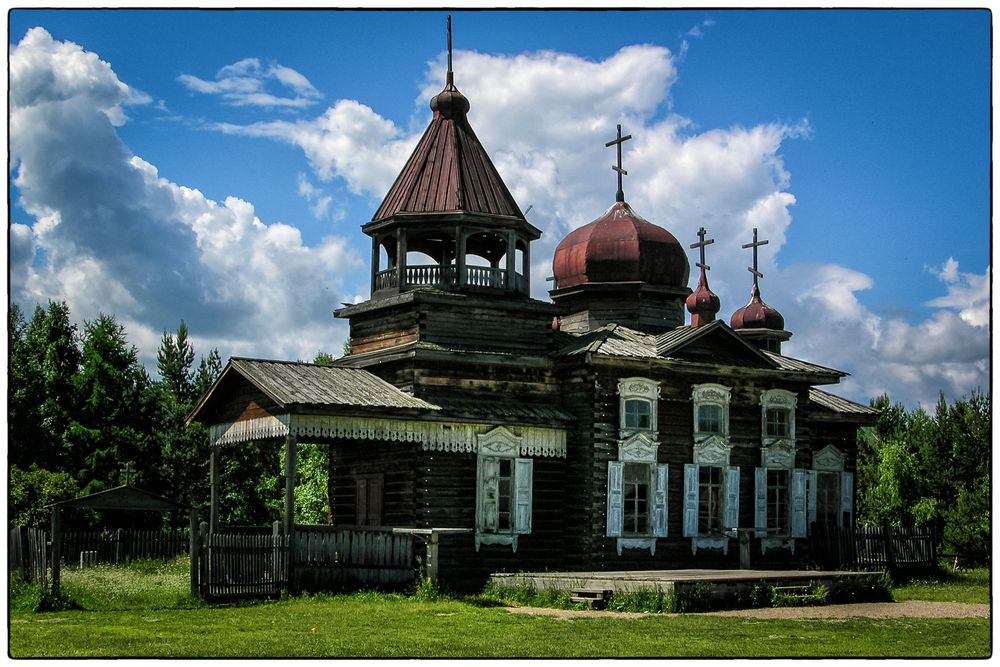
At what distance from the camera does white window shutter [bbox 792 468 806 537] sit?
33219 mm

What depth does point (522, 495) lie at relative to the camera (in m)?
29.5

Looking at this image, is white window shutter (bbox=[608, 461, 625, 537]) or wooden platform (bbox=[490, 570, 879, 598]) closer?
wooden platform (bbox=[490, 570, 879, 598])

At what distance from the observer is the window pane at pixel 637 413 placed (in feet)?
101

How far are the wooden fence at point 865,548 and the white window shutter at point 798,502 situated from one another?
41cm

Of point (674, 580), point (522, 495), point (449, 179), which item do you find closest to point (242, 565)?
point (522, 495)

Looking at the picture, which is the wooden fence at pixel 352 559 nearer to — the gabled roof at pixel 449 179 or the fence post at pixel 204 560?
the fence post at pixel 204 560

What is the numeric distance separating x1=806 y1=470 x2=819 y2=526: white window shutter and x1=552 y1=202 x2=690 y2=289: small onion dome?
21.8ft

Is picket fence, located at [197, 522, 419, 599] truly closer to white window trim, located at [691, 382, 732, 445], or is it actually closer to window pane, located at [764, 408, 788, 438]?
white window trim, located at [691, 382, 732, 445]

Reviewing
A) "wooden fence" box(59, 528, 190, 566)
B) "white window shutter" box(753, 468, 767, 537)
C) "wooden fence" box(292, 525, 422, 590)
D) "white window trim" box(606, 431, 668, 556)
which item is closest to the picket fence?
"wooden fence" box(292, 525, 422, 590)

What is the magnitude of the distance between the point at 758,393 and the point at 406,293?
30.4 feet

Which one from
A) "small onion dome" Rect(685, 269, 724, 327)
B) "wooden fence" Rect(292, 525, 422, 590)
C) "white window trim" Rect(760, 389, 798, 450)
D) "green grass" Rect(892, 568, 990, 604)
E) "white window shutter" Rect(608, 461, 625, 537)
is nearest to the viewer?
"wooden fence" Rect(292, 525, 422, 590)

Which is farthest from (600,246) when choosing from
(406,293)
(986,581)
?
(986,581)

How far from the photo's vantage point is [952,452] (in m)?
46.5

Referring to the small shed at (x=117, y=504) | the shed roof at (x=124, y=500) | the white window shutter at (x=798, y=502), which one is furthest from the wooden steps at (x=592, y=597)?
the white window shutter at (x=798, y=502)
